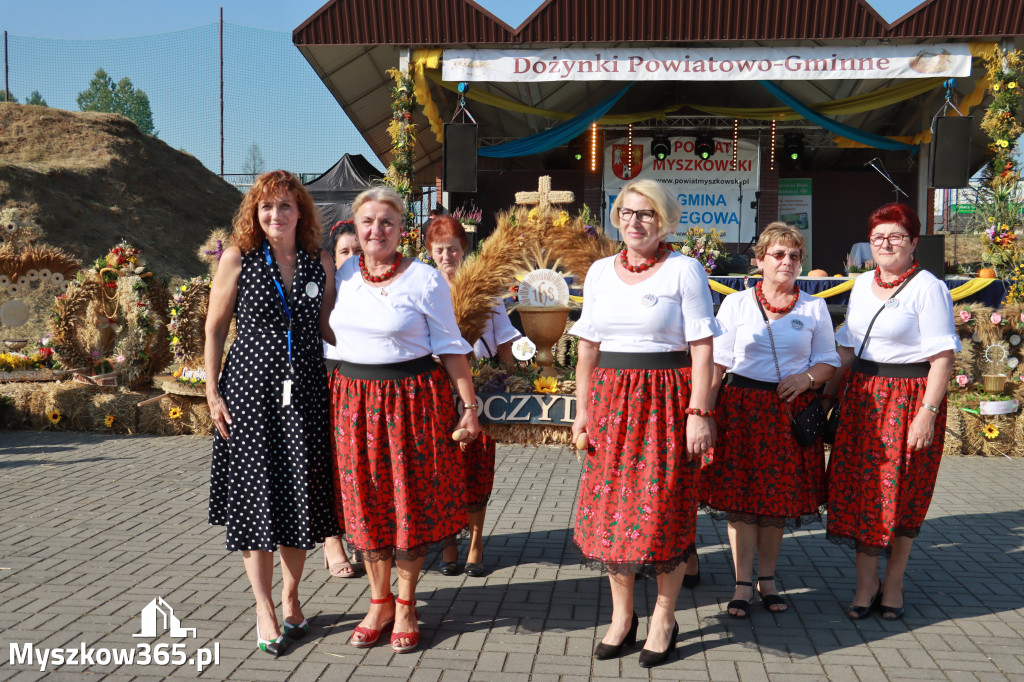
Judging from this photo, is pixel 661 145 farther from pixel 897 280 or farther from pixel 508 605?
pixel 508 605

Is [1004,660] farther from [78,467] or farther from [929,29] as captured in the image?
[929,29]

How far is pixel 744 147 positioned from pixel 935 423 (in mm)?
13142

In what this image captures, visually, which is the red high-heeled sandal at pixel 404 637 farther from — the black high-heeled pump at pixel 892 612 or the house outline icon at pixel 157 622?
the black high-heeled pump at pixel 892 612

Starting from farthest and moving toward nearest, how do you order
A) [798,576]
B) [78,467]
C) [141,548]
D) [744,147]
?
[744,147] → [78,467] → [141,548] → [798,576]

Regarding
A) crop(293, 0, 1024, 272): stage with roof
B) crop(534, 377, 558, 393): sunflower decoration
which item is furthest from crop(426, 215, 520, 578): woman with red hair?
crop(293, 0, 1024, 272): stage with roof

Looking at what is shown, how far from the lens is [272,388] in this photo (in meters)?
3.11

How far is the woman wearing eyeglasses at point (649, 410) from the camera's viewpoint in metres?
2.98

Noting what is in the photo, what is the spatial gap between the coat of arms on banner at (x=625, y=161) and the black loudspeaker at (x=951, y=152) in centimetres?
635

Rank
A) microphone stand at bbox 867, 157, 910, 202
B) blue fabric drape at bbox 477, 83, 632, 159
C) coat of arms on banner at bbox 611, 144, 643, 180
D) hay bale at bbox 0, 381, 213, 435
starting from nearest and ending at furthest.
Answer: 1. hay bale at bbox 0, 381, 213, 435
2. blue fabric drape at bbox 477, 83, 632, 159
3. coat of arms on banner at bbox 611, 144, 643, 180
4. microphone stand at bbox 867, 157, 910, 202

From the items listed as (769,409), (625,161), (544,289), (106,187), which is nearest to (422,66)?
(544,289)

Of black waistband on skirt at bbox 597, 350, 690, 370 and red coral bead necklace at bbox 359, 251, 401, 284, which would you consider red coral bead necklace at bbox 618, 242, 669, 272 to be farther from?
red coral bead necklace at bbox 359, 251, 401, 284

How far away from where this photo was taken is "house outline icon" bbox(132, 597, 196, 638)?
3.30 metres

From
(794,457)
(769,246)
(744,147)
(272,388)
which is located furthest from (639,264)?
(744,147)

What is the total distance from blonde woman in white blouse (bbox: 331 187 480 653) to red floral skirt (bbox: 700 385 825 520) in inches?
46.8
